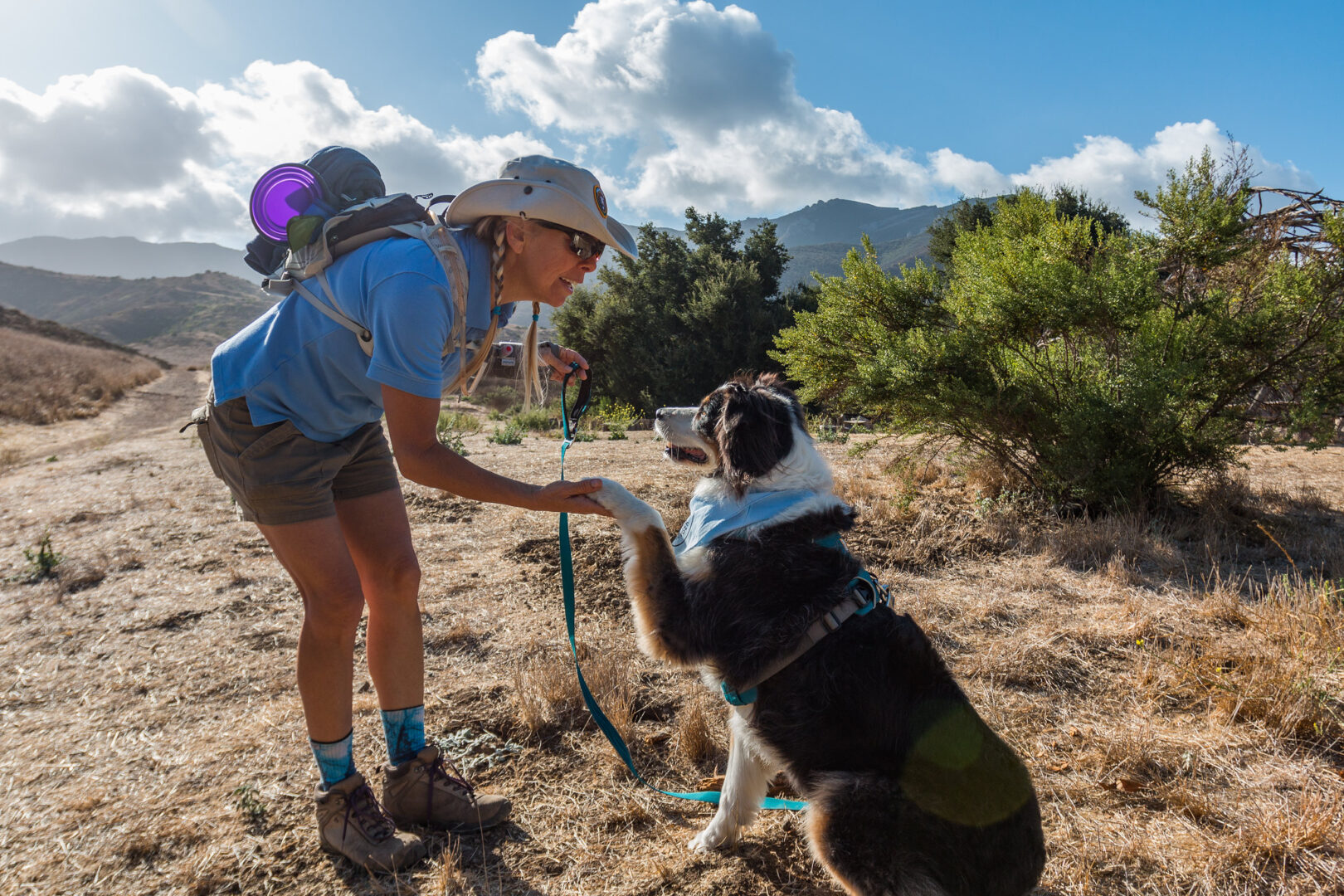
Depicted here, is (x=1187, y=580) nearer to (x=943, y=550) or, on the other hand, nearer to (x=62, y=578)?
(x=943, y=550)

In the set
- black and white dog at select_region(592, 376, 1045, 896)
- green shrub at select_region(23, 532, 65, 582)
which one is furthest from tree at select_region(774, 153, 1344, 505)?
green shrub at select_region(23, 532, 65, 582)

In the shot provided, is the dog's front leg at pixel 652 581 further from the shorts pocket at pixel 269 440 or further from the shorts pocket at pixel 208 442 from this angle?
the shorts pocket at pixel 208 442

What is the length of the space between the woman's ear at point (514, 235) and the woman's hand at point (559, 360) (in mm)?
703

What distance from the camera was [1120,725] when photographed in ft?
9.32

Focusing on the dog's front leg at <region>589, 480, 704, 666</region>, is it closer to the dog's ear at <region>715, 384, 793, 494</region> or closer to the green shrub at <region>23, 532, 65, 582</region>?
the dog's ear at <region>715, 384, 793, 494</region>

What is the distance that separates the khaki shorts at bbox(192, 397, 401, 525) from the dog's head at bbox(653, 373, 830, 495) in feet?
4.61

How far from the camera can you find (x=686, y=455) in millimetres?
3045

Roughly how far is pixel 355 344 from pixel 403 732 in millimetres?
1418

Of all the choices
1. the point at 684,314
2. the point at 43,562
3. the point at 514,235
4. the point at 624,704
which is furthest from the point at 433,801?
the point at 684,314

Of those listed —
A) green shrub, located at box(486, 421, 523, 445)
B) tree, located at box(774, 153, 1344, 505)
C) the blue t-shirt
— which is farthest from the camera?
green shrub, located at box(486, 421, 523, 445)

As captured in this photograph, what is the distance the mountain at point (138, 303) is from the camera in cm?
8381

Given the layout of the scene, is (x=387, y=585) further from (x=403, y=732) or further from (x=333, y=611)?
(x=403, y=732)

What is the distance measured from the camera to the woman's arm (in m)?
1.80

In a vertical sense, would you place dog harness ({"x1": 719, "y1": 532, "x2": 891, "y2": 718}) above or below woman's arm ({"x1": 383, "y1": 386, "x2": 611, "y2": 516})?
below
